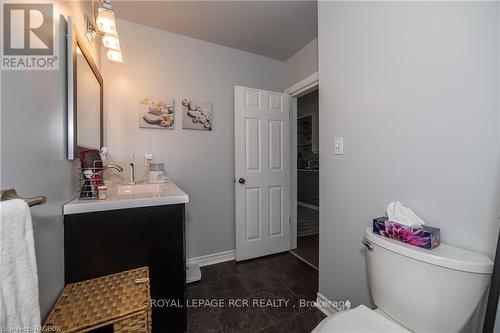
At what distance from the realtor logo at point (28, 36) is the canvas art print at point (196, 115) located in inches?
50.2

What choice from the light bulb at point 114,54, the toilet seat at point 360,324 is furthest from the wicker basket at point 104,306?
the light bulb at point 114,54

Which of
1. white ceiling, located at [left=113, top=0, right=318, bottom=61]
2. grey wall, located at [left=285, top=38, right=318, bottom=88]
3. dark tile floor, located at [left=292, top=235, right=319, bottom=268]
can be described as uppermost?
white ceiling, located at [left=113, top=0, right=318, bottom=61]

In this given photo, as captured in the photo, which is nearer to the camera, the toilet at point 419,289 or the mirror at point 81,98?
the toilet at point 419,289

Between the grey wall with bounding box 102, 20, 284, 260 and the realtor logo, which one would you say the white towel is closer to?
the realtor logo

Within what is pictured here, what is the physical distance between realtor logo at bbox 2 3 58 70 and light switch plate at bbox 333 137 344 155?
5.09ft

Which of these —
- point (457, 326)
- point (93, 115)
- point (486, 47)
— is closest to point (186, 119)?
point (93, 115)

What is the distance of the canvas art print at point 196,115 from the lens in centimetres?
216

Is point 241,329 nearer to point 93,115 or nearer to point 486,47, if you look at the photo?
point 93,115

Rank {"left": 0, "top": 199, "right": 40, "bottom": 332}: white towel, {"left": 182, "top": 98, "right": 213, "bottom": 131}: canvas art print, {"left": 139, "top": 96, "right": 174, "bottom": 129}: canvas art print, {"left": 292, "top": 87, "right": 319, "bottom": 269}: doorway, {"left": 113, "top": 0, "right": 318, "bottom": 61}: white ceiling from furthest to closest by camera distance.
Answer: {"left": 292, "top": 87, "right": 319, "bottom": 269}: doorway → {"left": 182, "top": 98, "right": 213, "bottom": 131}: canvas art print → {"left": 139, "top": 96, "right": 174, "bottom": 129}: canvas art print → {"left": 113, "top": 0, "right": 318, "bottom": 61}: white ceiling → {"left": 0, "top": 199, "right": 40, "bottom": 332}: white towel

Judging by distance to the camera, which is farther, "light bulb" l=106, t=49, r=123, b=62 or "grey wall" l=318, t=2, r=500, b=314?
"light bulb" l=106, t=49, r=123, b=62

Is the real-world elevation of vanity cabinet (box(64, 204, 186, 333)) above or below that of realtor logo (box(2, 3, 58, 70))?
below

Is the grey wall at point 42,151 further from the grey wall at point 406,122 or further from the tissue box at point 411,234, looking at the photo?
the grey wall at point 406,122

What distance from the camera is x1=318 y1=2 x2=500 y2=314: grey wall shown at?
0.79 meters

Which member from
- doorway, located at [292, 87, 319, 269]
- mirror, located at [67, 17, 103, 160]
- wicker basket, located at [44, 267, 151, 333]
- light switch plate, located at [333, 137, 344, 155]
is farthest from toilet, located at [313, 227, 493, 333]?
doorway, located at [292, 87, 319, 269]
